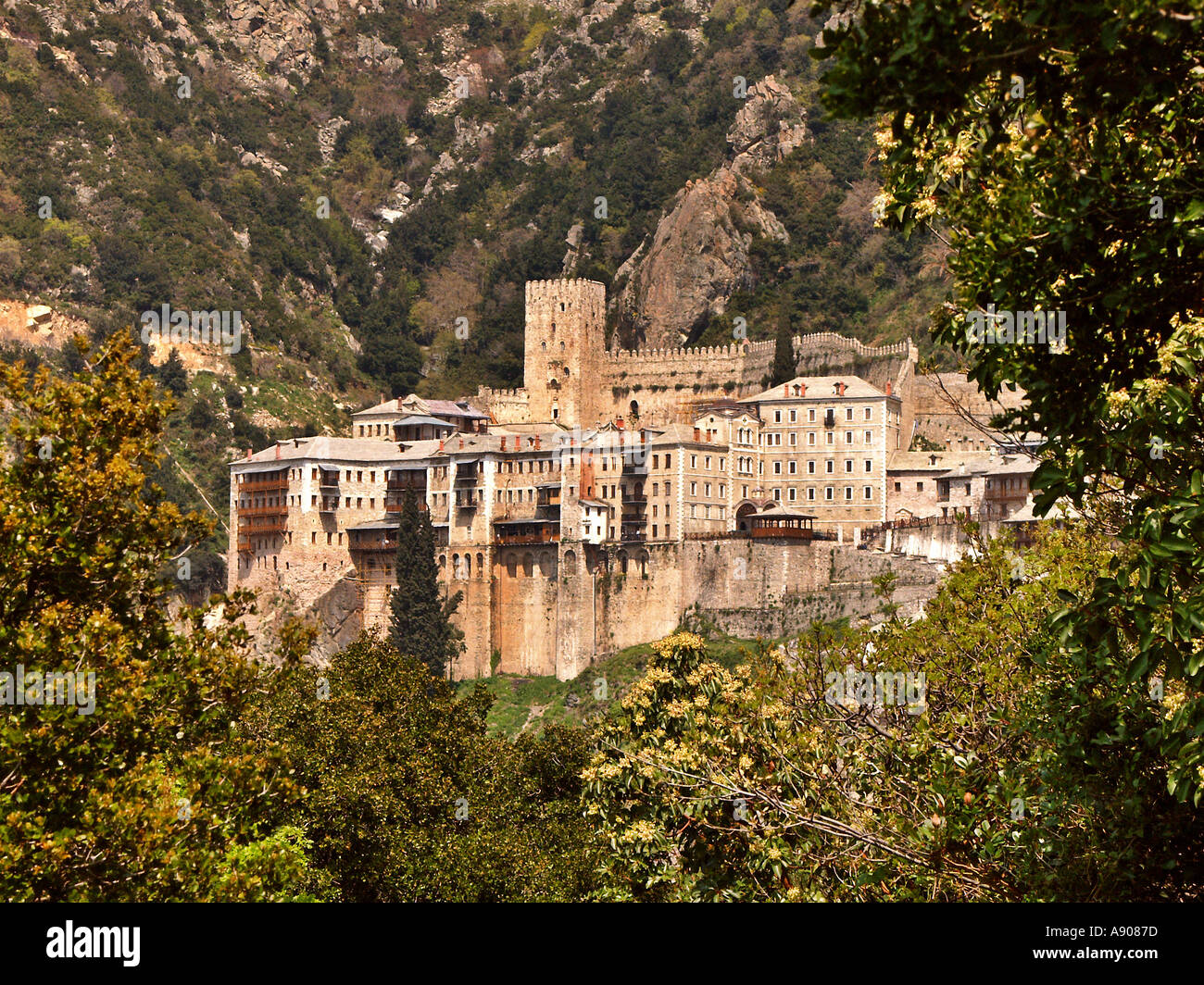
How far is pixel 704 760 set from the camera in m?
21.3

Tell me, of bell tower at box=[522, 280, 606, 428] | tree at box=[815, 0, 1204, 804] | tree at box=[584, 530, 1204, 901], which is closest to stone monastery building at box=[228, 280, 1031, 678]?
bell tower at box=[522, 280, 606, 428]

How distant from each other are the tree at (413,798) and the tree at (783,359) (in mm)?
59212

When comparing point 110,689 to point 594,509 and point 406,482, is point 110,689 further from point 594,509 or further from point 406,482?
point 406,482

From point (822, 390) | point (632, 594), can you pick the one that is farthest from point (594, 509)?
point (822, 390)

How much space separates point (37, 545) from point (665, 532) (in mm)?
70397

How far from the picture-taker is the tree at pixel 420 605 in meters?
85.9

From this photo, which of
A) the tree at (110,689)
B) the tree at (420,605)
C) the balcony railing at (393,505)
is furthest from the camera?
the balcony railing at (393,505)

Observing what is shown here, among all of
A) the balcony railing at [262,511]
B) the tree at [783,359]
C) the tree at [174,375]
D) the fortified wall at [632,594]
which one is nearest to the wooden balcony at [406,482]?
the balcony railing at [262,511]

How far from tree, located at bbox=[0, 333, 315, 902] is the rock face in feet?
336

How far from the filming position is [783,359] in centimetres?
10562

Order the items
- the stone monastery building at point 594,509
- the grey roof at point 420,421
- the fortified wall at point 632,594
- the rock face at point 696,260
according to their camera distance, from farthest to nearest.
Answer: the rock face at point 696,260 → the grey roof at point 420,421 → the stone monastery building at point 594,509 → the fortified wall at point 632,594

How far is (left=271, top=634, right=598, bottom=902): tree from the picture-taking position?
121ft

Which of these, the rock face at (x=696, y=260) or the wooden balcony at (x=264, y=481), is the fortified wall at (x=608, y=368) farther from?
the wooden balcony at (x=264, y=481)
